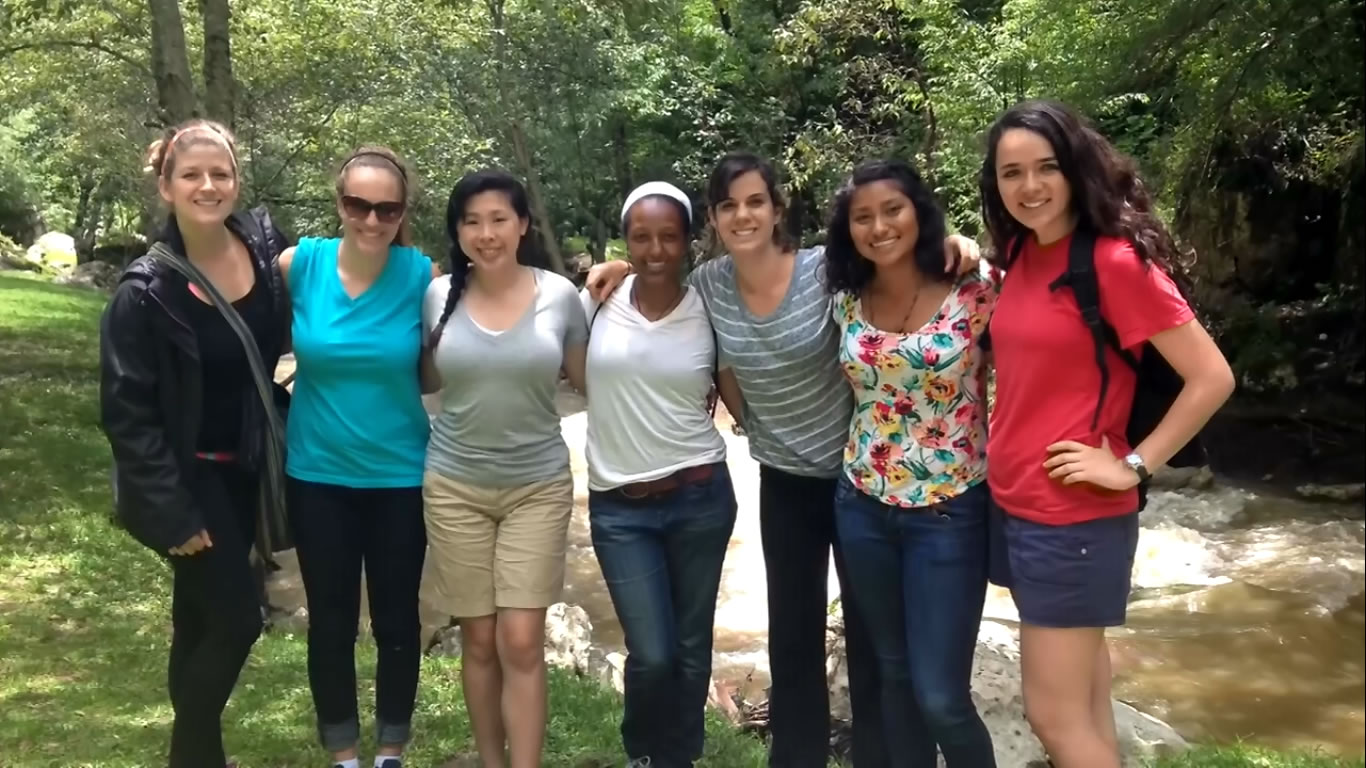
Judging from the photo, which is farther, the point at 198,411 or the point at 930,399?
the point at 198,411

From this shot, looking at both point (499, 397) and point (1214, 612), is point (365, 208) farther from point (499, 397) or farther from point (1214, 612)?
point (1214, 612)

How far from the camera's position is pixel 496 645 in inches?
134

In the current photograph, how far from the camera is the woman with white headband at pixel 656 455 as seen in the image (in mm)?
3232

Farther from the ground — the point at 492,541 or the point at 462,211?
the point at 462,211

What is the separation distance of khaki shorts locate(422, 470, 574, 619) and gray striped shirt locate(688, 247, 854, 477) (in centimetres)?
66

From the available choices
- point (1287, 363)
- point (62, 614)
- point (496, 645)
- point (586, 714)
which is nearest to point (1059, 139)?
point (496, 645)

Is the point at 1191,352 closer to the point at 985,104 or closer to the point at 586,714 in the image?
the point at 586,714

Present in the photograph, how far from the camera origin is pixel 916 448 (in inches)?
115

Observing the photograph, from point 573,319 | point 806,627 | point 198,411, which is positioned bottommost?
point 806,627

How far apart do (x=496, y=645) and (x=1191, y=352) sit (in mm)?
2104

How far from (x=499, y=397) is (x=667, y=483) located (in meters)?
0.54

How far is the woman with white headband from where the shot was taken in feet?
10.6

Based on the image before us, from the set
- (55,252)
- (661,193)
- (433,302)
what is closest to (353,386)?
(433,302)

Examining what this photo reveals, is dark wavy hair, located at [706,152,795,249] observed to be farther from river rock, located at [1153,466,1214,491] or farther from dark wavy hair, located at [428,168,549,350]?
river rock, located at [1153,466,1214,491]
